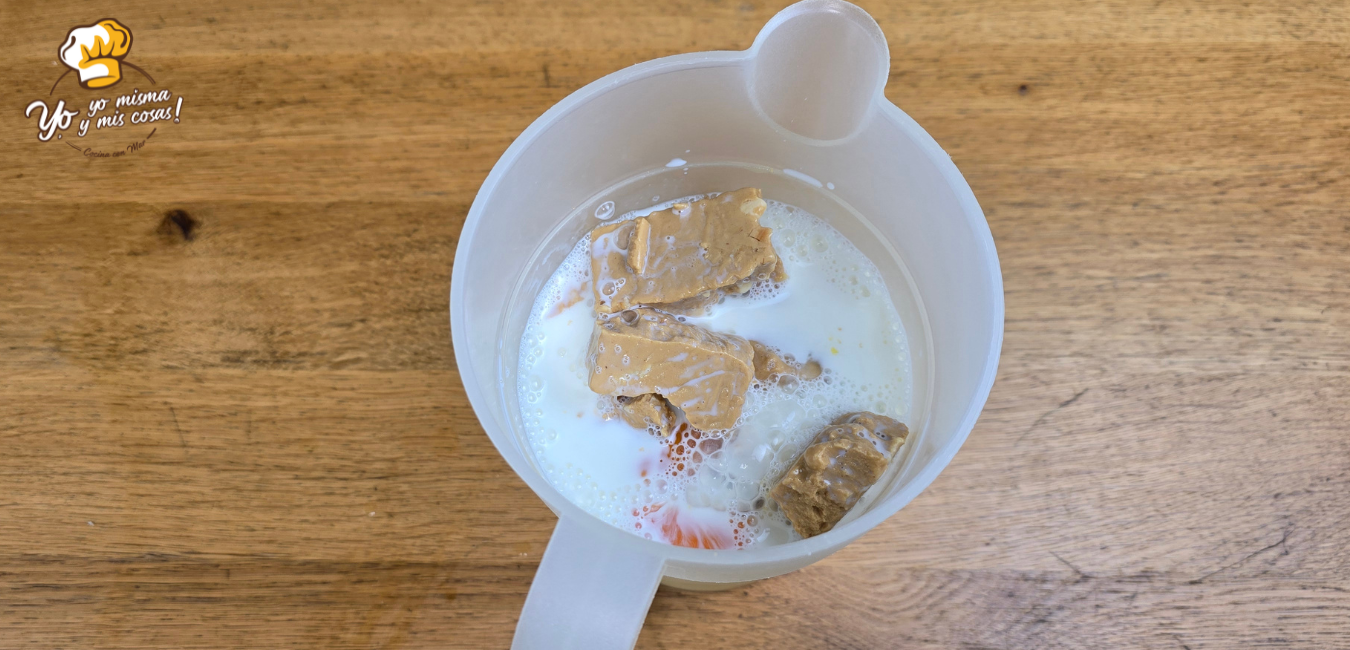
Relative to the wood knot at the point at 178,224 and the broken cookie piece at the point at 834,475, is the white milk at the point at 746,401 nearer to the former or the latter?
the broken cookie piece at the point at 834,475

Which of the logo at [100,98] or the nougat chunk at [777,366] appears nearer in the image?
the nougat chunk at [777,366]

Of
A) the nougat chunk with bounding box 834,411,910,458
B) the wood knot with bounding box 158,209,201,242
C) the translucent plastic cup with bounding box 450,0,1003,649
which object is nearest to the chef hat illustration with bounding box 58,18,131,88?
the wood knot with bounding box 158,209,201,242

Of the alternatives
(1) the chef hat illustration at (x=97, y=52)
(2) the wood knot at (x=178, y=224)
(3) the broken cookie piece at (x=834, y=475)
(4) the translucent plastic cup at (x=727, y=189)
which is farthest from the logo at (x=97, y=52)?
(3) the broken cookie piece at (x=834, y=475)

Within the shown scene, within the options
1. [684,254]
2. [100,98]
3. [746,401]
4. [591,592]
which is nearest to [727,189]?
[684,254]

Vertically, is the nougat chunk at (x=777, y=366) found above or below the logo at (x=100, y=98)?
below

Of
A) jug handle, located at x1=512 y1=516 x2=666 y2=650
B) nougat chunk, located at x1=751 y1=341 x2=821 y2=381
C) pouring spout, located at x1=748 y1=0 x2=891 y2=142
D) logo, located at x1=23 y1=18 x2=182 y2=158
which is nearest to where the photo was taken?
jug handle, located at x1=512 y1=516 x2=666 y2=650

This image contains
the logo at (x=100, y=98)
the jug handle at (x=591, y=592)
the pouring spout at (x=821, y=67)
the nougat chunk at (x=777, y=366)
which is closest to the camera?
the jug handle at (x=591, y=592)

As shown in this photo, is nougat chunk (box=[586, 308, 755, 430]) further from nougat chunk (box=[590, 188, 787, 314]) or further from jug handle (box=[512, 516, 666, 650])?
jug handle (box=[512, 516, 666, 650])
